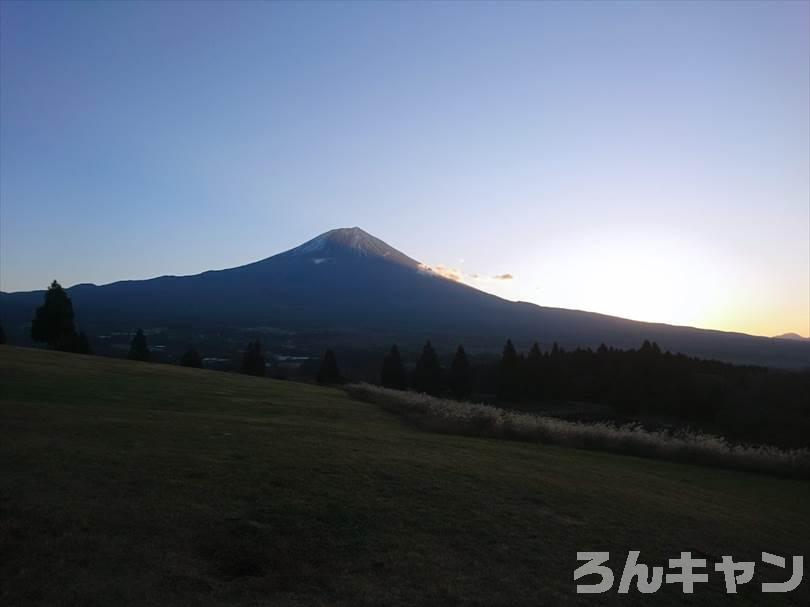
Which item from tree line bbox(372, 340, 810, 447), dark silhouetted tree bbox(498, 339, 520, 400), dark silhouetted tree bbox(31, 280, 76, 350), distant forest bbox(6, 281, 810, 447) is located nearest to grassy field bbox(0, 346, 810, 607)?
distant forest bbox(6, 281, 810, 447)

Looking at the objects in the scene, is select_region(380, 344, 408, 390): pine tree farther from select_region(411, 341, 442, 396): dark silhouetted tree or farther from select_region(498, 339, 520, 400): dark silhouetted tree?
select_region(498, 339, 520, 400): dark silhouetted tree

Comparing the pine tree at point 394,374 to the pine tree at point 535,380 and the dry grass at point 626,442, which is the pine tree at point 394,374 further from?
the dry grass at point 626,442

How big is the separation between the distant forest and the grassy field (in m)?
33.7

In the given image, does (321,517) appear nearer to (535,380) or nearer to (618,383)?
(618,383)

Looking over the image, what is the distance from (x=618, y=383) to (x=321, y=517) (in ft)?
181

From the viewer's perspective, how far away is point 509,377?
63.8 meters

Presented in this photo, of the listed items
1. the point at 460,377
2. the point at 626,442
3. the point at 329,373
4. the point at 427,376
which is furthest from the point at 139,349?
the point at 626,442

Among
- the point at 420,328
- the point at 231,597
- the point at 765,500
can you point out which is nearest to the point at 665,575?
the point at 231,597

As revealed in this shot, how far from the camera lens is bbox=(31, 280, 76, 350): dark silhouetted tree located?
47.2 m

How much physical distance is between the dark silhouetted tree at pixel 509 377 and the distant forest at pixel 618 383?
0.35ft

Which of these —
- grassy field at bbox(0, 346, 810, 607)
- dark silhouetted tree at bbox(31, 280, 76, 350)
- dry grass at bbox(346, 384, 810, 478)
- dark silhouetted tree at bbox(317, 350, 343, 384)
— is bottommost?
dark silhouetted tree at bbox(317, 350, 343, 384)

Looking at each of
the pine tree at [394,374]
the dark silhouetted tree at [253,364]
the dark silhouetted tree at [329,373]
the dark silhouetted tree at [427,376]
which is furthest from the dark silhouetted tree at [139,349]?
the dark silhouetted tree at [427,376]

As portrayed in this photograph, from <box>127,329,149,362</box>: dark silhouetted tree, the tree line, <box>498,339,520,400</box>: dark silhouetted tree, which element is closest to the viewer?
the tree line

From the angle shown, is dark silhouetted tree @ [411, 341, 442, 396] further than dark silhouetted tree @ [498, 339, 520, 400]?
Yes
